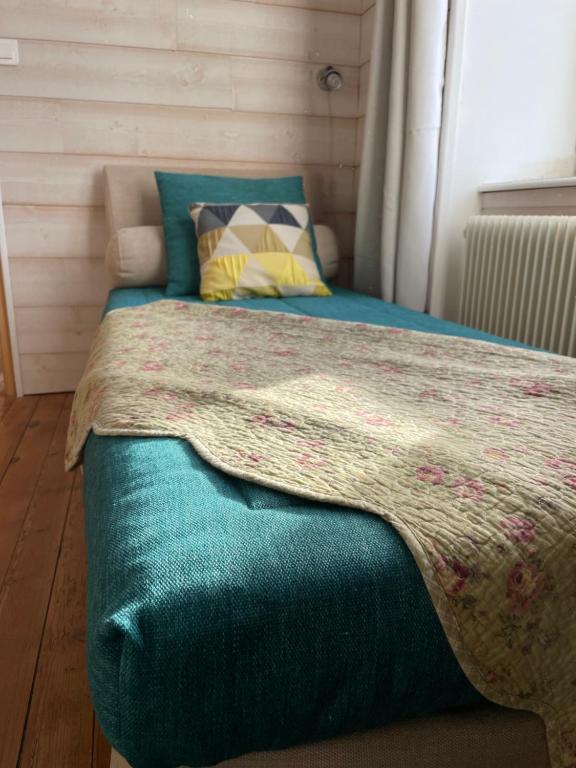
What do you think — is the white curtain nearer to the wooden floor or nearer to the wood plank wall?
the wood plank wall

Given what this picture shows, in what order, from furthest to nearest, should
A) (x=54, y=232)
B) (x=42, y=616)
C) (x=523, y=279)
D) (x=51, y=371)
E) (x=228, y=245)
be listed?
(x=51, y=371), (x=54, y=232), (x=228, y=245), (x=523, y=279), (x=42, y=616)

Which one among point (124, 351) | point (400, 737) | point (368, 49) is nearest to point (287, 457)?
point (400, 737)

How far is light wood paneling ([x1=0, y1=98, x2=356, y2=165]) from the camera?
7.44ft

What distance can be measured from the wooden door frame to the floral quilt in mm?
1228

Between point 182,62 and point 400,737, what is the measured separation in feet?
7.80

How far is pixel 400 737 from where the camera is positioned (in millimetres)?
622

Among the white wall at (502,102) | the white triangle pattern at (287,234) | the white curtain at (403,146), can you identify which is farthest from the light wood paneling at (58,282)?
the white wall at (502,102)

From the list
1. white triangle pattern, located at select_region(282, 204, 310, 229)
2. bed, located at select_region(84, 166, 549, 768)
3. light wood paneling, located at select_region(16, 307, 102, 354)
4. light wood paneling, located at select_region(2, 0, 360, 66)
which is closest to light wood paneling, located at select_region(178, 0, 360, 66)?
light wood paneling, located at select_region(2, 0, 360, 66)

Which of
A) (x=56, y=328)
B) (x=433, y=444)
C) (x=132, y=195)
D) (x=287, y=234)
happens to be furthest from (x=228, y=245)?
(x=433, y=444)

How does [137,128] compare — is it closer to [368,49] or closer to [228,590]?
[368,49]

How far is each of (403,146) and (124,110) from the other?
1.06 m

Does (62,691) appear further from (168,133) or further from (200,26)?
(200,26)

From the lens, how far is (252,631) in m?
0.52

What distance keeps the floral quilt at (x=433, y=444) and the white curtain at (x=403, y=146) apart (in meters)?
0.81
